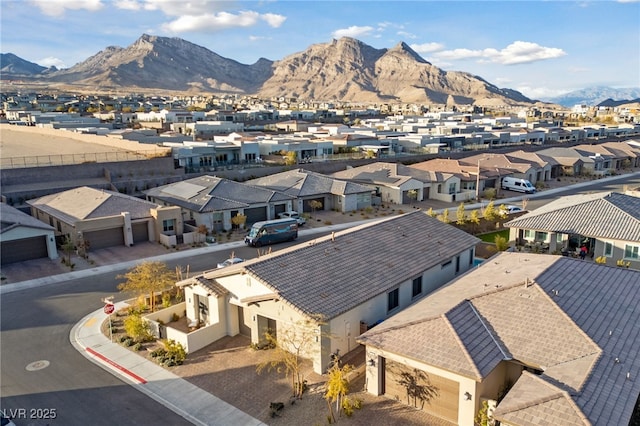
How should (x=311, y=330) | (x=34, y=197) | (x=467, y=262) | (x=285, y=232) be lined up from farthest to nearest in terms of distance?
(x=34, y=197)
(x=285, y=232)
(x=467, y=262)
(x=311, y=330)

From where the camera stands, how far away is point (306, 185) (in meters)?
56.2

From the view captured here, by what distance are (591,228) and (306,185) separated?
3033cm

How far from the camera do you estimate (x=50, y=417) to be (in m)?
18.4

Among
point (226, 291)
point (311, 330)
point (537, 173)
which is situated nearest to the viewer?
point (311, 330)

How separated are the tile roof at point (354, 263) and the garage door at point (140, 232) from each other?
886 inches

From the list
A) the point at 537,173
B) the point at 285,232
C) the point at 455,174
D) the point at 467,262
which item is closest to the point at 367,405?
the point at 467,262

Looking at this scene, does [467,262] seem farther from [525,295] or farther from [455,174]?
[455,174]

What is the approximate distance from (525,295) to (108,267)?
2974 centimetres

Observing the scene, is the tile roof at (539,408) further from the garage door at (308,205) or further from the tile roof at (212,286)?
the garage door at (308,205)

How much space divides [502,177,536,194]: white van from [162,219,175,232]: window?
159 feet

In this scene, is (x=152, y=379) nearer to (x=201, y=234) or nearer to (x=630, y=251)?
(x=201, y=234)

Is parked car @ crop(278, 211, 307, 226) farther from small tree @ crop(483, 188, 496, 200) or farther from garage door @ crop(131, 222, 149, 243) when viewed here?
small tree @ crop(483, 188, 496, 200)

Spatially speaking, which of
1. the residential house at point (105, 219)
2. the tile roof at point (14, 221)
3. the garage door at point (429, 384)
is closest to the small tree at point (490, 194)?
the residential house at point (105, 219)

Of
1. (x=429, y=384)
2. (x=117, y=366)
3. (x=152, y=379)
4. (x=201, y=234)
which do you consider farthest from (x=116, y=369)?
(x=201, y=234)
